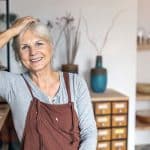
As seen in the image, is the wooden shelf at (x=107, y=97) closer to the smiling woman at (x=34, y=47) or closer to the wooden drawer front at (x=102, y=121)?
the wooden drawer front at (x=102, y=121)

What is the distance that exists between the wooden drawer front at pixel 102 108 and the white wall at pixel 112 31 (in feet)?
1.37

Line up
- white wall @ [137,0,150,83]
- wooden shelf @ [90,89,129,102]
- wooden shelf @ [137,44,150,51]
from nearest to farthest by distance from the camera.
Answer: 1. wooden shelf @ [90,89,129,102]
2. wooden shelf @ [137,44,150,51]
3. white wall @ [137,0,150,83]

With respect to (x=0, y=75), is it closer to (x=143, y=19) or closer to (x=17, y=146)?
(x=17, y=146)

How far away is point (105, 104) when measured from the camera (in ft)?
9.30

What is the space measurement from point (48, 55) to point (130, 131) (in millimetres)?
2016

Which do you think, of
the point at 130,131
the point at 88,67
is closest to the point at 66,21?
the point at 88,67

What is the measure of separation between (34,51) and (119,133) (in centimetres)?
162

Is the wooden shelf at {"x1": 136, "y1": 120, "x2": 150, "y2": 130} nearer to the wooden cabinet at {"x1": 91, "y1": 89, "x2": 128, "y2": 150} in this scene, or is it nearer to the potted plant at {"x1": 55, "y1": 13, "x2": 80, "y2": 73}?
the wooden cabinet at {"x1": 91, "y1": 89, "x2": 128, "y2": 150}

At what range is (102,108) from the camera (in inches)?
112

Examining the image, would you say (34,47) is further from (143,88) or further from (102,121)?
(143,88)

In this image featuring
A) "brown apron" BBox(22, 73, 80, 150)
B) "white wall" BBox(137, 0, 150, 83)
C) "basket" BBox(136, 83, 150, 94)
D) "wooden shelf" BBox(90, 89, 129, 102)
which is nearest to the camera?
"brown apron" BBox(22, 73, 80, 150)

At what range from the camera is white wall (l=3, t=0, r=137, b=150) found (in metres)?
2.96

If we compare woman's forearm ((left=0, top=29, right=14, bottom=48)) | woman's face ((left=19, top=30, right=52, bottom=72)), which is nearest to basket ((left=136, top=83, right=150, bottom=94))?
woman's face ((left=19, top=30, right=52, bottom=72))

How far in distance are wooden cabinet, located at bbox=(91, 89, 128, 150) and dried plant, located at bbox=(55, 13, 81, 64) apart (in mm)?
408
